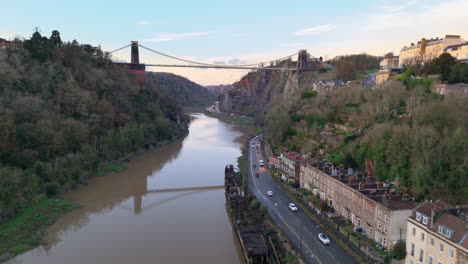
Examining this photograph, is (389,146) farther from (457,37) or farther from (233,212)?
(457,37)

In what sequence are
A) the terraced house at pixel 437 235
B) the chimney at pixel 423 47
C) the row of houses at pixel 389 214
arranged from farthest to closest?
the chimney at pixel 423 47, the row of houses at pixel 389 214, the terraced house at pixel 437 235

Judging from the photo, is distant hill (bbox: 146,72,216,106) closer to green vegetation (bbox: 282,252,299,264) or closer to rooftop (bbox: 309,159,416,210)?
rooftop (bbox: 309,159,416,210)

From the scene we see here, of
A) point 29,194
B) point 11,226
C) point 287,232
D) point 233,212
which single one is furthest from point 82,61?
point 287,232

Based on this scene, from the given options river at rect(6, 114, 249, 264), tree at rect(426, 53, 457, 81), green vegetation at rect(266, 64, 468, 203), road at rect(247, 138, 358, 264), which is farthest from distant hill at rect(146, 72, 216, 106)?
tree at rect(426, 53, 457, 81)

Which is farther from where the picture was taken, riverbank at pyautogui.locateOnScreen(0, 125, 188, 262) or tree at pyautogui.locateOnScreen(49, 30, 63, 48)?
tree at pyautogui.locateOnScreen(49, 30, 63, 48)

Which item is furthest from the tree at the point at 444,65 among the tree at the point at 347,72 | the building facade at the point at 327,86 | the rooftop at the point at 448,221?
the tree at the point at 347,72

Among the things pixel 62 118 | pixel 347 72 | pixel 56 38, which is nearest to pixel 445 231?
pixel 62 118

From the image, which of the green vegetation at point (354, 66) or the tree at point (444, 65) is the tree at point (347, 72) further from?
the tree at point (444, 65)
